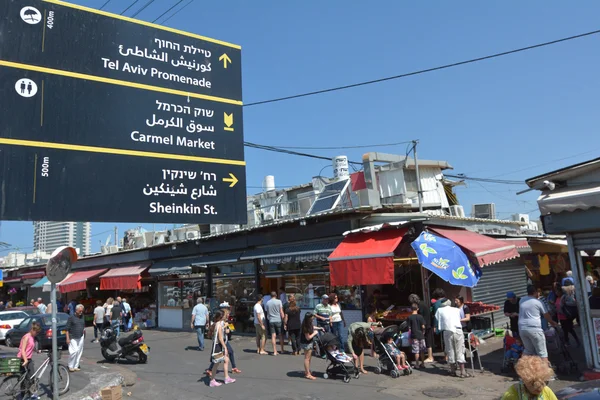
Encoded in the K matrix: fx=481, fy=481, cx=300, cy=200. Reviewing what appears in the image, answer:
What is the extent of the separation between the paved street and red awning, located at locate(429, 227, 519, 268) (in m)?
2.42

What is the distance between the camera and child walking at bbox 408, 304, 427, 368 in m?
11.1

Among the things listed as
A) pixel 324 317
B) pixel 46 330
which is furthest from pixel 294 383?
pixel 46 330

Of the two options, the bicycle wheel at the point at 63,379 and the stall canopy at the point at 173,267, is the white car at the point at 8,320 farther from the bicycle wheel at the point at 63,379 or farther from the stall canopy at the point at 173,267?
the bicycle wheel at the point at 63,379

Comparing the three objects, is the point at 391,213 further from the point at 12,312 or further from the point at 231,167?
the point at 12,312

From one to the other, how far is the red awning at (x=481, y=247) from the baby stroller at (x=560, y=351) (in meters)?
2.35

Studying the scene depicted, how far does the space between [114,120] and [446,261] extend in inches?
350

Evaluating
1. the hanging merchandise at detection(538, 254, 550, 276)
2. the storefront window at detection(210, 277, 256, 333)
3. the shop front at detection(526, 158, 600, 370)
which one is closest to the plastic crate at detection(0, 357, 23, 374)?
the storefront window at detection(210, 277, 256, 333)

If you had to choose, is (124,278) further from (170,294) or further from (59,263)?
(59,263)

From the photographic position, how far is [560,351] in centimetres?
986

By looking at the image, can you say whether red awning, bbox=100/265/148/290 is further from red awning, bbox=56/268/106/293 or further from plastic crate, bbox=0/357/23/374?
plastic crate, bbox=0/357/23/374

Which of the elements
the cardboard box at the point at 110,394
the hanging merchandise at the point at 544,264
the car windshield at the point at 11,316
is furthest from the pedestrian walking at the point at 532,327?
the car windshield at the point at 11,316

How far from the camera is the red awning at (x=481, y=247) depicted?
12.1 m

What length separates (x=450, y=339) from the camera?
10258mm

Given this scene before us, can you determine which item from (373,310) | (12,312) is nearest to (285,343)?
(373,310)
